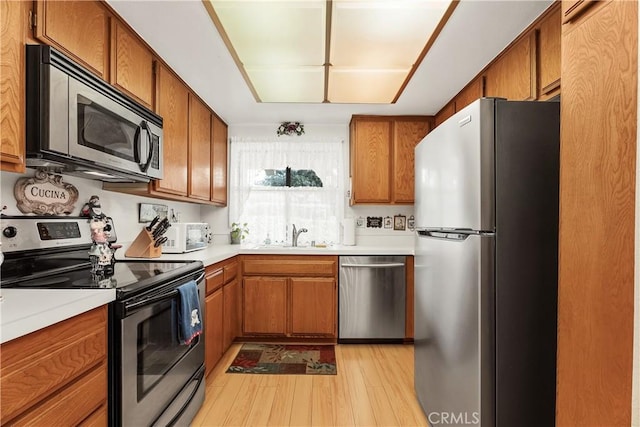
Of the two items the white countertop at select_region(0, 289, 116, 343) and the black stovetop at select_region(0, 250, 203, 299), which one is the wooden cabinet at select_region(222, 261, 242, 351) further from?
the white countertop at select_region(0, 289, 116, 343)

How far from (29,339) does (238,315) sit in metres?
2.35

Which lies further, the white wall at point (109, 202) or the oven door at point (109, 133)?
the white wall at point (109, 202)

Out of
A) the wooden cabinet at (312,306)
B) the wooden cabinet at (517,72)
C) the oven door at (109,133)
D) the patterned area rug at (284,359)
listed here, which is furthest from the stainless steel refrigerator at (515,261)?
the wooden cabinet at (312,306)

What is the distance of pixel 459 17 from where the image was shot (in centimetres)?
175

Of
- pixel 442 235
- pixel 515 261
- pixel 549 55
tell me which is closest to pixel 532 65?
pixel 549 55

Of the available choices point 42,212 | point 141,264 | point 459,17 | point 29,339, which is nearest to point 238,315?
point 141,264

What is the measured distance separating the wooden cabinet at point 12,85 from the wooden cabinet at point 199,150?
153cm

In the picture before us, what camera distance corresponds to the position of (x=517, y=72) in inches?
78.1

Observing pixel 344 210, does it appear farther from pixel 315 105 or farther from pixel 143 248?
pixel 143 248

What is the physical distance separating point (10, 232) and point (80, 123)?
1.91 feet

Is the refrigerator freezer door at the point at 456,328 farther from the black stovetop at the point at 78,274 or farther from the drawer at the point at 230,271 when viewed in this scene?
the drawer at the point at 230,271

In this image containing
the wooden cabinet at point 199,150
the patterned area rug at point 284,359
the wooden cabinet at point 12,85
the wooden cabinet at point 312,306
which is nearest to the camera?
the wooden cabinet at point 12,85

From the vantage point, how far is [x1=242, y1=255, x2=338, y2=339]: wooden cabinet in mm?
3178

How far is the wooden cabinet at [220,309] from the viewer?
7.90 ft
